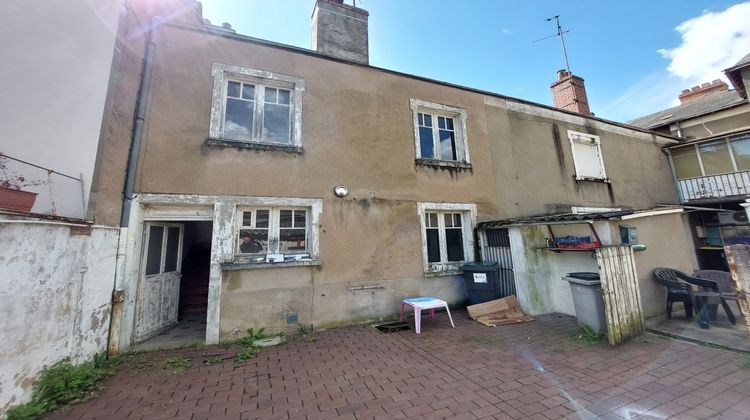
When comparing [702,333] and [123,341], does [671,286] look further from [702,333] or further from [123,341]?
[123,341]

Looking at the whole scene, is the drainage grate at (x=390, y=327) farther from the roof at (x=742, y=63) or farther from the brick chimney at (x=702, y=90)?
the brick chimney at (x=702, y=90)

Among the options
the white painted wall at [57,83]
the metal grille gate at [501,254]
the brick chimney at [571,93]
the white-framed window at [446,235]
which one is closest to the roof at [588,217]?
the metal grille gate at [501,254]

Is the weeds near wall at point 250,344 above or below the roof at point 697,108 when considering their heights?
below

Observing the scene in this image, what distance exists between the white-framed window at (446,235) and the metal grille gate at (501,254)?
0.37 m

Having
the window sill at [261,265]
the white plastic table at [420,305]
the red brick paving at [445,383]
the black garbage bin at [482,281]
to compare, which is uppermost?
the window sill at [261,265]

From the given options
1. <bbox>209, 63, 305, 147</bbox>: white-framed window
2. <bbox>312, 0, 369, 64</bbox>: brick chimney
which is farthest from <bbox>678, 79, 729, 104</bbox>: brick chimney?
<bbox>209, 63, 305, 147</bbox>: white-framed window

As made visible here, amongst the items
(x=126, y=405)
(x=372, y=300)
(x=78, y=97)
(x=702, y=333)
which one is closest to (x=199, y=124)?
(x=78, y=97)

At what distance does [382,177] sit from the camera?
689cm

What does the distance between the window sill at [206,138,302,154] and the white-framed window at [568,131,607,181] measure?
9.16 metres

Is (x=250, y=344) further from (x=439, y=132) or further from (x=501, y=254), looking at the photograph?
(x=439, y=132)

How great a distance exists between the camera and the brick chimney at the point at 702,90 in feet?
47.4

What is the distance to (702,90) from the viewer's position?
593 inches

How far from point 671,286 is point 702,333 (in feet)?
3.34

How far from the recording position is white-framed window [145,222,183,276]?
551 cm
